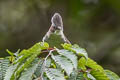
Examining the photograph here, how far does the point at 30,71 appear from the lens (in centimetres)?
196

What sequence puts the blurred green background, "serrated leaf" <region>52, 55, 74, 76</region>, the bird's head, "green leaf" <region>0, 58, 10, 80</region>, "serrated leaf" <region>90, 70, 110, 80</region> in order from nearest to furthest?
"serrated leaf" <region>52, 55, 74, 76</region>
"serrated leaf" <region>90, 70, 110, 80</region>
"green leaf" <region>0, 58, 10, 80</region>
the bird's head
the blurred green background

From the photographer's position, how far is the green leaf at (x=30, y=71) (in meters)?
1.93

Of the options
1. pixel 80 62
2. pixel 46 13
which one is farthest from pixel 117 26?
pixel 80 62

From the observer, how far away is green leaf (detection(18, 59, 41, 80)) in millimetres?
1934

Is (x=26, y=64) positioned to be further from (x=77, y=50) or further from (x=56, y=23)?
(x=56, y=23)

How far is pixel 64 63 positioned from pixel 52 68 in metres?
0.06

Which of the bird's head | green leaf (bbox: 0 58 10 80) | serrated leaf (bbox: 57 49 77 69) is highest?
the bird's head

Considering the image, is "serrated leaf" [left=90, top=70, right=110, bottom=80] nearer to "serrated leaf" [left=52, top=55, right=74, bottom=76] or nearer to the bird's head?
"serrated leaf" [left=52, top=55, right=74, bottom=76]

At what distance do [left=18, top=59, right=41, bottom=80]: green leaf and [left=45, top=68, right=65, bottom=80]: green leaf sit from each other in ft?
0.18

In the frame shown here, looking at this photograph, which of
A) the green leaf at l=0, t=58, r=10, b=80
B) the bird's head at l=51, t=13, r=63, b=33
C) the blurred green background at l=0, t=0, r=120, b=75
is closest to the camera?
the green leaf at l=0, t=58, r=10, b=80

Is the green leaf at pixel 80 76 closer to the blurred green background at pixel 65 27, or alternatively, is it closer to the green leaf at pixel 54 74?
the green leaf at pixel 54 74

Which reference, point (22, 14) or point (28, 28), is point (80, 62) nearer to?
point (22, 14)

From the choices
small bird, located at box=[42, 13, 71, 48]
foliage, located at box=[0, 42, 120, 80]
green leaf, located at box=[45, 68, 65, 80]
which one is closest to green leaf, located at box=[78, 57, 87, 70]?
foliage, located at box=[0, 42, 120, 80]

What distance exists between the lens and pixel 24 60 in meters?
2.01
